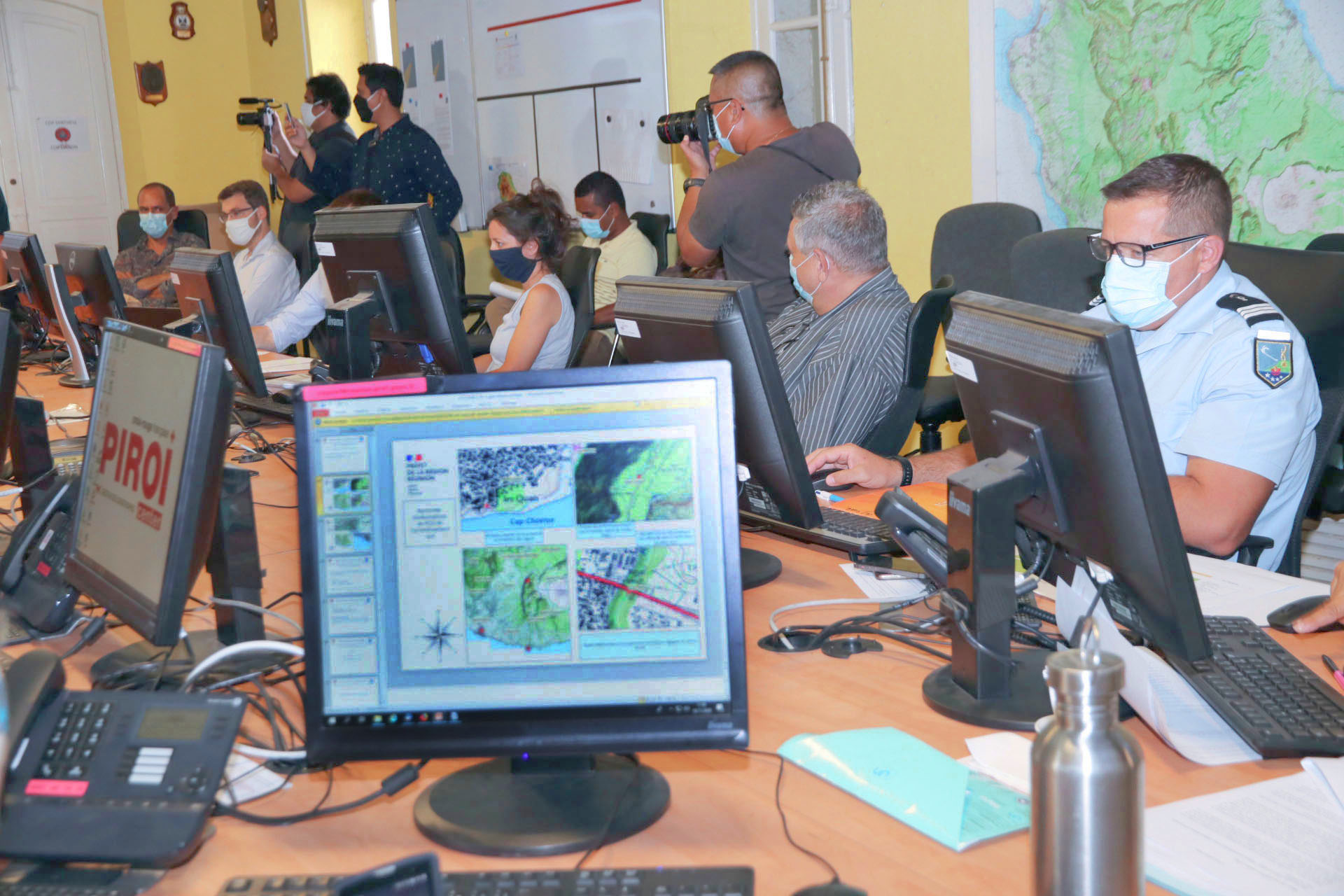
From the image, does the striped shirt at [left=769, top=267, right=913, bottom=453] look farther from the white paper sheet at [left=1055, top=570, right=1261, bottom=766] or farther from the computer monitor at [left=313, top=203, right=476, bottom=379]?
the white paper sheet at [left=1055, top=570, right=1261, bottom=766]

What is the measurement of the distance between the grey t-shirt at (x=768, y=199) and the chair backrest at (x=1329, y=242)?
1152 millimetres

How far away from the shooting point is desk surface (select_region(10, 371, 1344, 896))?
3.24ft

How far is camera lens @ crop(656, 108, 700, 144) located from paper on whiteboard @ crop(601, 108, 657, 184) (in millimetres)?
1133

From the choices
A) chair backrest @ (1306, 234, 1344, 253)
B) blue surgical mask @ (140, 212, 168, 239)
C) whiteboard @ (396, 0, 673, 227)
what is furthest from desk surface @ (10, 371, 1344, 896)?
blue surgical mask @ (140, 212, 168, 239)

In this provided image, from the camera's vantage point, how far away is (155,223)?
5.46 m

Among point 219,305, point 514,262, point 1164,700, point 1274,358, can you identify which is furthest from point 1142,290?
point 514,262

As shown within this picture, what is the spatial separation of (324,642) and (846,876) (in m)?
0.49

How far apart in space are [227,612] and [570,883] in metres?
0.71

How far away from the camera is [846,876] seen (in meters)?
0.97

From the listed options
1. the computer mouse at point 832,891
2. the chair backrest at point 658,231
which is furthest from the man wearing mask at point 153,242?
the computer mouse at point 832,891

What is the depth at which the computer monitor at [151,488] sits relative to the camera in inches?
47.1

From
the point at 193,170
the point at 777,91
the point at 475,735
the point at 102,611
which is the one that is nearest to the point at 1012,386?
the point at 475,735

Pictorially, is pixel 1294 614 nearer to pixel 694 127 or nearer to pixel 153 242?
pixel 694 127

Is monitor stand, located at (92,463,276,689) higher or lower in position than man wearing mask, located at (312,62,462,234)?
lower
